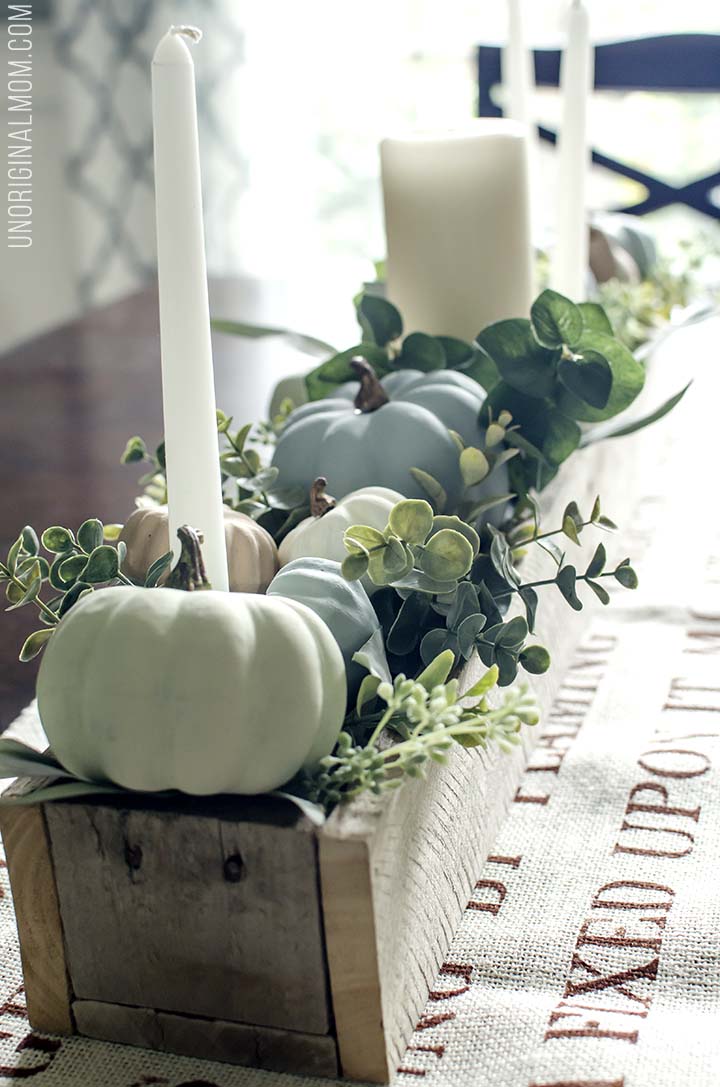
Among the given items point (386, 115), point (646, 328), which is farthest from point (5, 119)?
point (646, 328)

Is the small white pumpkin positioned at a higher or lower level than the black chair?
lower

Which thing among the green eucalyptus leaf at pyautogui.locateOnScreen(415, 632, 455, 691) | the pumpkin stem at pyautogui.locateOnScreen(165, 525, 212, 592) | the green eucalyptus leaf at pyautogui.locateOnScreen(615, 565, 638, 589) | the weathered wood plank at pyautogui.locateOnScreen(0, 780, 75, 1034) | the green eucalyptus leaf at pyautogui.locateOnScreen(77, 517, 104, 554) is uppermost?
the pumpkin stem at pyautogui.locateOnScreen(165, 525, 212, 592)

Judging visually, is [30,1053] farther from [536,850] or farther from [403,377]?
[403,377]

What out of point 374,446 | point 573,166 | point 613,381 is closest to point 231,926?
point 374,446

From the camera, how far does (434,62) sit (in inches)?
118

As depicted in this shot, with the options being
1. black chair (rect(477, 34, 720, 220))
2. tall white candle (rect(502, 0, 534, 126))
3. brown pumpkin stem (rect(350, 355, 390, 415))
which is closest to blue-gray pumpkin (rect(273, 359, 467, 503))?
brown pumpkin stem (rect(350, 355, 390, 415))

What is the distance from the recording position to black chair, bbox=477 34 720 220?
1.36 meters

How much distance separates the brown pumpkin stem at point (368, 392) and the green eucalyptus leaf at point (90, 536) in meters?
0.15

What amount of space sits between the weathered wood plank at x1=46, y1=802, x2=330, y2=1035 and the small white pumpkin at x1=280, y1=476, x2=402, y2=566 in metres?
0.12

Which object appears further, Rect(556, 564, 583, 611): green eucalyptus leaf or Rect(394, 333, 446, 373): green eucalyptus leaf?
Rect(394, 333, 446, 373): green eucalyptus leaf

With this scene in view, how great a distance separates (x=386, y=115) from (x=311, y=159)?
0.24m

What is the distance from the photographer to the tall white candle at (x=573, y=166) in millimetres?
747

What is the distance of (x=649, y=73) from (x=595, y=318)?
0.97 metres

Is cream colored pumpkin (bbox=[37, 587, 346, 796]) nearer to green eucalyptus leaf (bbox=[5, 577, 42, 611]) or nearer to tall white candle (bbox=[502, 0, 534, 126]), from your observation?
green eucalyptus leaf (bbox=[5, 577, 42, 611])
